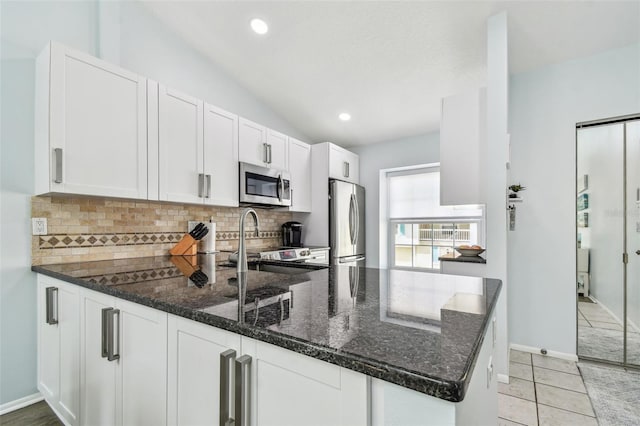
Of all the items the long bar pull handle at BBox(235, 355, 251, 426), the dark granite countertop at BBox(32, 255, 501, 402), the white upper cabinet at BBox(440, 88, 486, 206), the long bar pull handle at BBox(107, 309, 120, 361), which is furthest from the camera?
the white upper cabinet at BBox(440, 88, 486, 206)

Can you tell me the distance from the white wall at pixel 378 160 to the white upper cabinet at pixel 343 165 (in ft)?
0.59

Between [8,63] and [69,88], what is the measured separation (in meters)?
0.50

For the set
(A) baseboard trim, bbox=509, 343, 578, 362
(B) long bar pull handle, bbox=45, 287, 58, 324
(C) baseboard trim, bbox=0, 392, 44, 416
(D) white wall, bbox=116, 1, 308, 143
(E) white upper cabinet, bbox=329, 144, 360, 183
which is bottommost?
(A) baseboard trim, bbox=509, 343, 578, 362

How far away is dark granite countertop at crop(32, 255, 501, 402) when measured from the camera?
1.81 feet

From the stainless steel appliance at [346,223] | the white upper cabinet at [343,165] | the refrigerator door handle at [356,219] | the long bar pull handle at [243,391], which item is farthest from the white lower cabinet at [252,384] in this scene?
the refrigerator door handle at [356,219]

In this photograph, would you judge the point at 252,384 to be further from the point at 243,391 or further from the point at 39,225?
the point at 39,225

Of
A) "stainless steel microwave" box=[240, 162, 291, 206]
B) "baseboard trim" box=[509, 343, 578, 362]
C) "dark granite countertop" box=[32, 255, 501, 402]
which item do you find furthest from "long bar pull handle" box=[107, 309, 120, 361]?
"baseboard trim" box=[509, 343, 578, 362]

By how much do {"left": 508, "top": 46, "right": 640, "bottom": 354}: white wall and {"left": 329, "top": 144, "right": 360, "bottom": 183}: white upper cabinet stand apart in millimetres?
1978

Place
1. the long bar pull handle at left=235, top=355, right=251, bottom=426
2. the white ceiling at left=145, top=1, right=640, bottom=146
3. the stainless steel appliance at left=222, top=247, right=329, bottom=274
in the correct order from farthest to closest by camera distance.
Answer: the white ceiling at left=145, top=1, right=640, bottom=146, the stainless steel appliance at left=222, top=247, right=329, bottom=274, the long bar pull handle at left=235, top=355, right=251, bottom=426

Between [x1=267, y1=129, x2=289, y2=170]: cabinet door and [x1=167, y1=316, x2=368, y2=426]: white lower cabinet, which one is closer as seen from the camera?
[x1=167, y1=316, x2=368, y2=426]: white lower cabinet

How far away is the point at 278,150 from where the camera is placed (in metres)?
3.51

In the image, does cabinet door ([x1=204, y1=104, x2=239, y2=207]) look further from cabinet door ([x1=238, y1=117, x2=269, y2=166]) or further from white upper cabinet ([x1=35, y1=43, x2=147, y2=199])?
white upper cabinet ([x1=35, y1=43, x2=147, y2=199])

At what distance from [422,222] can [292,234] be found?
1.82m

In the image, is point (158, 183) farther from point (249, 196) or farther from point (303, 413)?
point (303, 413)
